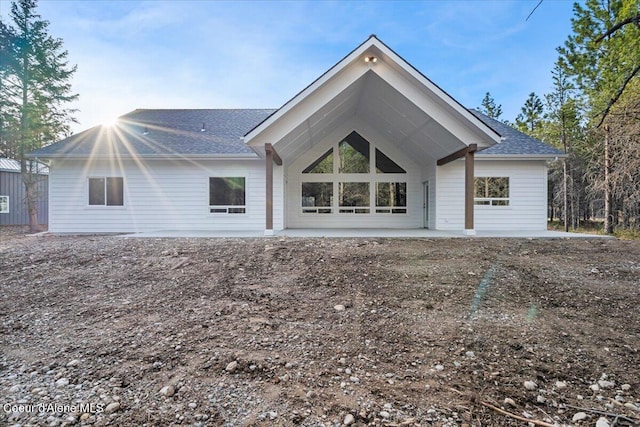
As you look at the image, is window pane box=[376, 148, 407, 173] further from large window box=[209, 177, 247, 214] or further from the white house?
large window box=[209, 177, 247, 214]

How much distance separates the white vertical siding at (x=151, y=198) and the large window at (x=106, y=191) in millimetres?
162

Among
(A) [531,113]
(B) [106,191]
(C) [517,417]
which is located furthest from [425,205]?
(A) [531,113]

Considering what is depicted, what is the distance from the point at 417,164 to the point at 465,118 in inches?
164

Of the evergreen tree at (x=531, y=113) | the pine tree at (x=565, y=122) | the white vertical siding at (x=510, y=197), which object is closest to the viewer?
the white vertical siding at (x=510, y=197)

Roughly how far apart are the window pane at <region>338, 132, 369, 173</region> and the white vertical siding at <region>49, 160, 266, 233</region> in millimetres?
3236

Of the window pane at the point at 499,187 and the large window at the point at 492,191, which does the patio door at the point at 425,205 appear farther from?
the window pane at the point at 499,187

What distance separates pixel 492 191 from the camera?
11352 millimetres

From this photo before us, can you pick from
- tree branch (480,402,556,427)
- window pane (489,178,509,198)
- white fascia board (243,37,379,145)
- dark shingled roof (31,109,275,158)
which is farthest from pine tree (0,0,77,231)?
window pane (489,178,509,198)

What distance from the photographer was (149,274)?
537 centimetres

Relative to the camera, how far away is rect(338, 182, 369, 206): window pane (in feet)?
40.2

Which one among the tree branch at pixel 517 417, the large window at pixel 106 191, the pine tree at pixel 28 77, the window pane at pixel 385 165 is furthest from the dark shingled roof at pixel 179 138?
the tree branch at pixel 517 417

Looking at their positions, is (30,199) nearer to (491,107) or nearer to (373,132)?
(373,132)

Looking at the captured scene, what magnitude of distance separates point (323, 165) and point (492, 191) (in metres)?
5.98

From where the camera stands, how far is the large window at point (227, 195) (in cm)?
1116
